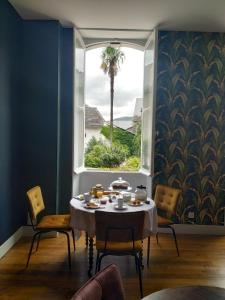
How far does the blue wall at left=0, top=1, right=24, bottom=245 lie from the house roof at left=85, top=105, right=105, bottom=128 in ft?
4.19

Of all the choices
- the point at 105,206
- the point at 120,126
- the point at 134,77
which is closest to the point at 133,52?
the point at 134,77

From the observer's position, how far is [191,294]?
1.35m

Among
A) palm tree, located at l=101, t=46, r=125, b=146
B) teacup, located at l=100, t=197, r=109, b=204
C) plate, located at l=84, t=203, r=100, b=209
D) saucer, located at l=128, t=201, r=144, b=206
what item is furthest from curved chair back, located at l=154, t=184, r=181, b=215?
palm tree, located at l=101, t=46, r=125, b=146

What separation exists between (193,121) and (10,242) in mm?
2927

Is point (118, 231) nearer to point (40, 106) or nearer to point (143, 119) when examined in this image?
point (40, 106)

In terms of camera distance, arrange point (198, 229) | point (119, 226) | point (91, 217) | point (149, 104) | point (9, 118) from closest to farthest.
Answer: point (119, 226), point (91, 217), point (9, 118), point (149, 104), point (198, 229)

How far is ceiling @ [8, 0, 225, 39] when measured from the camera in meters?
3.58

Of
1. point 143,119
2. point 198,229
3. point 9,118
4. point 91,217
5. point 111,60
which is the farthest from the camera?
point 111,60

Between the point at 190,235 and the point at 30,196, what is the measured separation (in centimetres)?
240

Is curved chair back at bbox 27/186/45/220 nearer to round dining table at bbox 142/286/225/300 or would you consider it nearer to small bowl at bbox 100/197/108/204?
small bowl at bbox 100/197/108/204

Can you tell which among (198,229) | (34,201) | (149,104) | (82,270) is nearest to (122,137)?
(149,104)

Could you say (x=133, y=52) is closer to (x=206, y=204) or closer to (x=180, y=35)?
(x=180, y=35)

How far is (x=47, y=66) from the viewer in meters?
4.22

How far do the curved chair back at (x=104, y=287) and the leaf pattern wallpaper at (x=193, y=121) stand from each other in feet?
10.6
